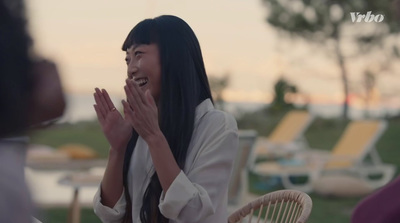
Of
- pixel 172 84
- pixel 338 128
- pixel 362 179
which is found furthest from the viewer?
pixel 338 128

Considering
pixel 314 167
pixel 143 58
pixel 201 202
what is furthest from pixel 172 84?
pixel 314 167

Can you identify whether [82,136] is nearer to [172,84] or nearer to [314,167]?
[314,167]

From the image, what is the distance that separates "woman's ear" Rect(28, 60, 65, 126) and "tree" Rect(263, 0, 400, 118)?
14265 mm

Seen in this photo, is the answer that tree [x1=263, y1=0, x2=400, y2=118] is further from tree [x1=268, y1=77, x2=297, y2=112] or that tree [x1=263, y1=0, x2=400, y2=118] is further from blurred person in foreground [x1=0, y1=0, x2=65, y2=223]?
blurred person in foreground [x1=0, y1=0, x2=65, y2=223]

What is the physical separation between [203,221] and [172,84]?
14.2 inches

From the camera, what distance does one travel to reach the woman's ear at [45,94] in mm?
672

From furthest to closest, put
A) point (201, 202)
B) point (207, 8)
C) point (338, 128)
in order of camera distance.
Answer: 1. point (338, 128)
2. point (207, 8)
3. point (201, 202)

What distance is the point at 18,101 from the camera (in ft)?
2.16

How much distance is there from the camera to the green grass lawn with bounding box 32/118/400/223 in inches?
253

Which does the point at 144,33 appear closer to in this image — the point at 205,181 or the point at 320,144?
the point at 205,181

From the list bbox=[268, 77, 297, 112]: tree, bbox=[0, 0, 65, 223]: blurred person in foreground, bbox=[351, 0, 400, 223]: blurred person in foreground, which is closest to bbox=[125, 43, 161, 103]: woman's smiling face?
bbox=[351, 0, 400, 223]: blurred person in foreground

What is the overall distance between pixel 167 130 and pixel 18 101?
1.24 meters

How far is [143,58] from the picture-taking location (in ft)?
6.16

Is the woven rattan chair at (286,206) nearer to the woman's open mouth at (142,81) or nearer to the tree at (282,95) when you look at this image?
the woman's open mouth at (142,81)
